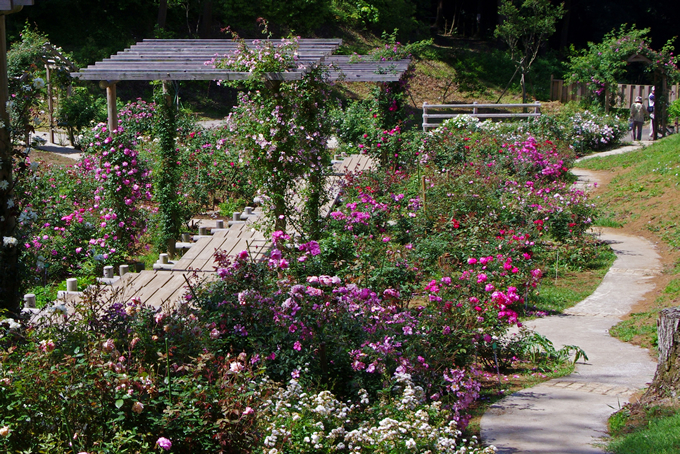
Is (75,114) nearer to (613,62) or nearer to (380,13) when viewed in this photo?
(613,62)

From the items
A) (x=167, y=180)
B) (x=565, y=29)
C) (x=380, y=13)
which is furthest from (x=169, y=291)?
(x=565, y=29)

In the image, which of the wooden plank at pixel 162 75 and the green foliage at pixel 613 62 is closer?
the wooden plank at pixel 162 75

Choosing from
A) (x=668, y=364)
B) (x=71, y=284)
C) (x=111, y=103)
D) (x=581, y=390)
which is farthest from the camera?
(x=111, y=103)

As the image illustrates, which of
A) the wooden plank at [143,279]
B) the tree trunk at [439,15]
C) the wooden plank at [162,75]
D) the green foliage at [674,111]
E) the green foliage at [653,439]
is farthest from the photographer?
the tree trunk at [439,15]

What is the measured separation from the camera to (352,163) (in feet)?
42.3

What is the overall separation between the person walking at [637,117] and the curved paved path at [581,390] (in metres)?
10.9

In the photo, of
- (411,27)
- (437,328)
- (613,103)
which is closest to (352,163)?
(437,328)

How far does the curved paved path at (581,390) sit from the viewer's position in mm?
4023

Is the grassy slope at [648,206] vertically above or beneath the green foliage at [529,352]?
above

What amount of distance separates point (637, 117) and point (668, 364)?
1490 cm

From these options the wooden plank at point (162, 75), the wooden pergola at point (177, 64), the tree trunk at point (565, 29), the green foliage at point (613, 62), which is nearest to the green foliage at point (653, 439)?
the wooden pergola at point (177, 64)

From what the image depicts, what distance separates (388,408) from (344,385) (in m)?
0.57

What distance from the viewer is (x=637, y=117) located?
1770cm

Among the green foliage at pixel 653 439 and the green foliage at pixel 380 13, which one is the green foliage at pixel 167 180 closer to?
the green foliage at pixel 653 439
